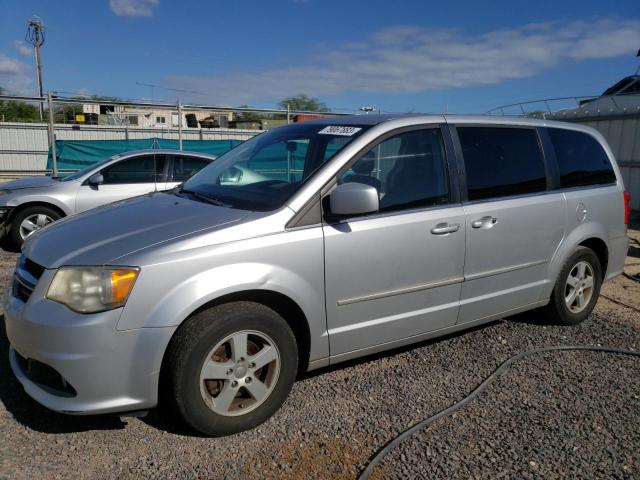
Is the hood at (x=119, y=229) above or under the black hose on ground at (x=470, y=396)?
above

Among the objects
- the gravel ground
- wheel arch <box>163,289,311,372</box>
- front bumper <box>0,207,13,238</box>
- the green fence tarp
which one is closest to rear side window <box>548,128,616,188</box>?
the gravel ground

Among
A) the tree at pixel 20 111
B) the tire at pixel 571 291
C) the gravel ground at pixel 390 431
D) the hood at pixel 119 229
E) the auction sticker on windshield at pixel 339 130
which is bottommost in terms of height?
the gravel ground at pixel 390 431

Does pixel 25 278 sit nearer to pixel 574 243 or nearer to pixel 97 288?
pixel 97 288

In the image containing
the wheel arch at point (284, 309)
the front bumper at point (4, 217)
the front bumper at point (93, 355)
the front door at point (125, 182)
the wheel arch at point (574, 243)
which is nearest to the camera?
the front bumper at point (93, 355)

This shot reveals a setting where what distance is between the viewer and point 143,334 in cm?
265

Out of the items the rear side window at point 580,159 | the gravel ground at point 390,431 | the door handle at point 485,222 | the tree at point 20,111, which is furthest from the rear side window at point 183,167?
the tree at point 20,111

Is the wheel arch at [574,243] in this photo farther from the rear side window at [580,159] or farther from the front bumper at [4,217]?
the front bumper at [4,217]

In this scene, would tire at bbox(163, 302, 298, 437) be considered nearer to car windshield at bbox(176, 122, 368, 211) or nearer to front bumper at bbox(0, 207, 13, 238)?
car windshield at bbox(176, 122, 368, 211)

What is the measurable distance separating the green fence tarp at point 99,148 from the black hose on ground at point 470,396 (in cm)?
1189

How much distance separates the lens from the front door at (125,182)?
7.95 metres

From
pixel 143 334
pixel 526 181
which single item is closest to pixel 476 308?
pixel 526 181

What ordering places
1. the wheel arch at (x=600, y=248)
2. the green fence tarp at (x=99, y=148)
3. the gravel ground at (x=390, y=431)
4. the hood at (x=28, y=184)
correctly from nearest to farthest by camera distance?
the gravel ground at (x=390, y=431)
the wheel arch at (x=600, y=248)
the hood at (x=28, y=184)
the green fence tarp at (x=99, y=148)

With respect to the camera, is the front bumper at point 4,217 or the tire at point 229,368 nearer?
the tire at point 229,368

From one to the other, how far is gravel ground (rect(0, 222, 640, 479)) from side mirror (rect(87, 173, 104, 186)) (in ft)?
14.0
